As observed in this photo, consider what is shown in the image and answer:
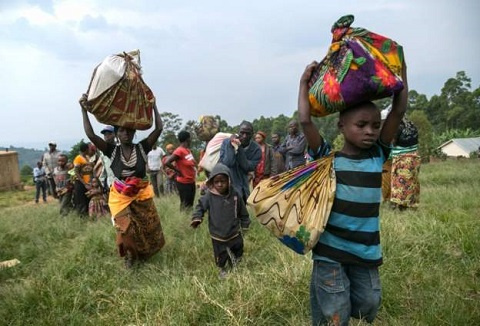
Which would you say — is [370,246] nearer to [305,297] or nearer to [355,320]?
[355,320]

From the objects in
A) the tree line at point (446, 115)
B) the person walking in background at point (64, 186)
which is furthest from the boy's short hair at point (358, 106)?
the tree line at point (446, 115)

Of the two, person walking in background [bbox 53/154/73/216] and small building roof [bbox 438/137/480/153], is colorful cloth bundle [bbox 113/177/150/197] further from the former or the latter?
small building roof [bbox 438/137/480/153]

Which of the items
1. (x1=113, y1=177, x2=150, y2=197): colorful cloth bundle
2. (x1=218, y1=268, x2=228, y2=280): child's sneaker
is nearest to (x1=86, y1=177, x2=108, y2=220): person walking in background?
(x1=113, y1=177, x2=150, y2=197): colorful cloth bundle

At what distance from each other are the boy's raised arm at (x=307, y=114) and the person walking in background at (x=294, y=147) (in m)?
5.51

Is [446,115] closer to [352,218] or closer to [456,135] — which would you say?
[456,135]

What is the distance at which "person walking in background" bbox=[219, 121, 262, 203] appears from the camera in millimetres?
4728

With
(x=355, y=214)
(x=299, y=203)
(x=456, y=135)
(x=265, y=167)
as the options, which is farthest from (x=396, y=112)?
(x=456, y=135)

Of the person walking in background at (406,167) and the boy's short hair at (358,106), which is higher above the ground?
the boy's short hair at (358,106)

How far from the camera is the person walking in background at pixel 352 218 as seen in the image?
1849 mm

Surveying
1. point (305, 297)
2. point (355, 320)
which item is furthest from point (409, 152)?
point (355, 320)

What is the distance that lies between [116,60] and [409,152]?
12.1 ft

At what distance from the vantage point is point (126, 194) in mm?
3789

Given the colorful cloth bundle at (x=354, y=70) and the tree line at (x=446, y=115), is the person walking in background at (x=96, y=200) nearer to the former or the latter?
the colorful cloth bundle at (x=354, y=70)

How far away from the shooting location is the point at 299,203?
1.91 meters
